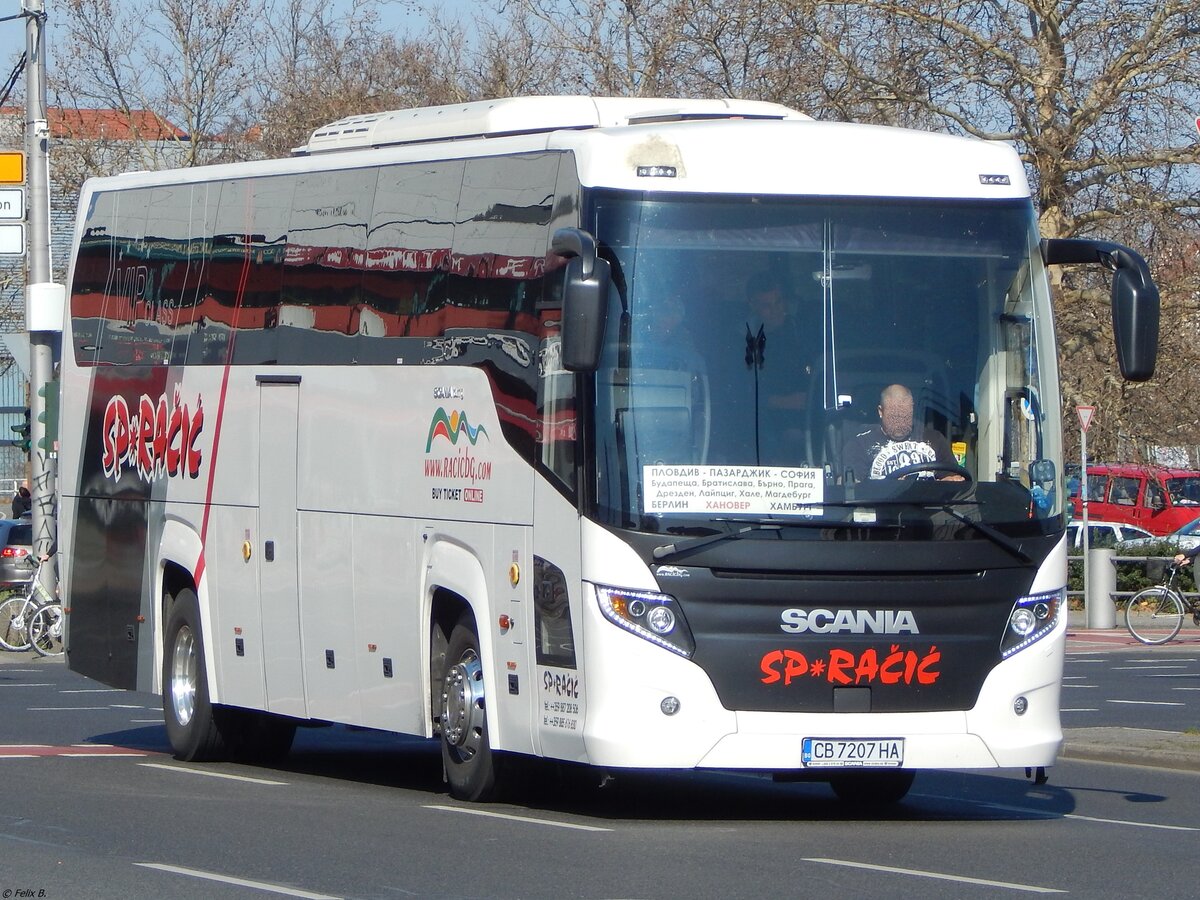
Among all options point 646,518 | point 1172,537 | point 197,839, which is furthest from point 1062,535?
point 1172,537

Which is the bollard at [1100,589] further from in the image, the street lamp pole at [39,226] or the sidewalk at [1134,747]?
the sidewalk at [1134,747]

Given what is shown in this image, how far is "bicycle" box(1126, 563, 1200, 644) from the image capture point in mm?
30766

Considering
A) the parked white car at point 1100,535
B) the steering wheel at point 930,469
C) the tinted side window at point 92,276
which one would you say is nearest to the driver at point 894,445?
the steering wheel at point 930,469

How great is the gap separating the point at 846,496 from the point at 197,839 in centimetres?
338

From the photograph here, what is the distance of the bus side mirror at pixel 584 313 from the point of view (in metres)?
9.96

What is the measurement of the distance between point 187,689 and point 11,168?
12.9 m

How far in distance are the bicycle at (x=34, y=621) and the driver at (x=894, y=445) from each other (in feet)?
59.4

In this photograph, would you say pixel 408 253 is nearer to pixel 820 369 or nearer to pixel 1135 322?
pixel 820 369

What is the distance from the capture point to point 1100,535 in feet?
135

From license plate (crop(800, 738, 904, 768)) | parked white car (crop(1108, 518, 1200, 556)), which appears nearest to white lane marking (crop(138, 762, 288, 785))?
license plate (crop(800, 738, 904, 768))

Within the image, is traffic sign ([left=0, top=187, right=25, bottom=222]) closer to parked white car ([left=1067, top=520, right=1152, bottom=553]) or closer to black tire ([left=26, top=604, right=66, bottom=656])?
→ black tire ([left=26, top=604, right=66, bottom=656])

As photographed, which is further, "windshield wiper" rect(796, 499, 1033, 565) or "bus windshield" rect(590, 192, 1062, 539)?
"windshield wiper" rect(796, 499, 1033, 565)

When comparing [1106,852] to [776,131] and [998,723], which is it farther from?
[776,131]

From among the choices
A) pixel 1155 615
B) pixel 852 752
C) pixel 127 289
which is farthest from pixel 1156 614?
pixel 852 752
